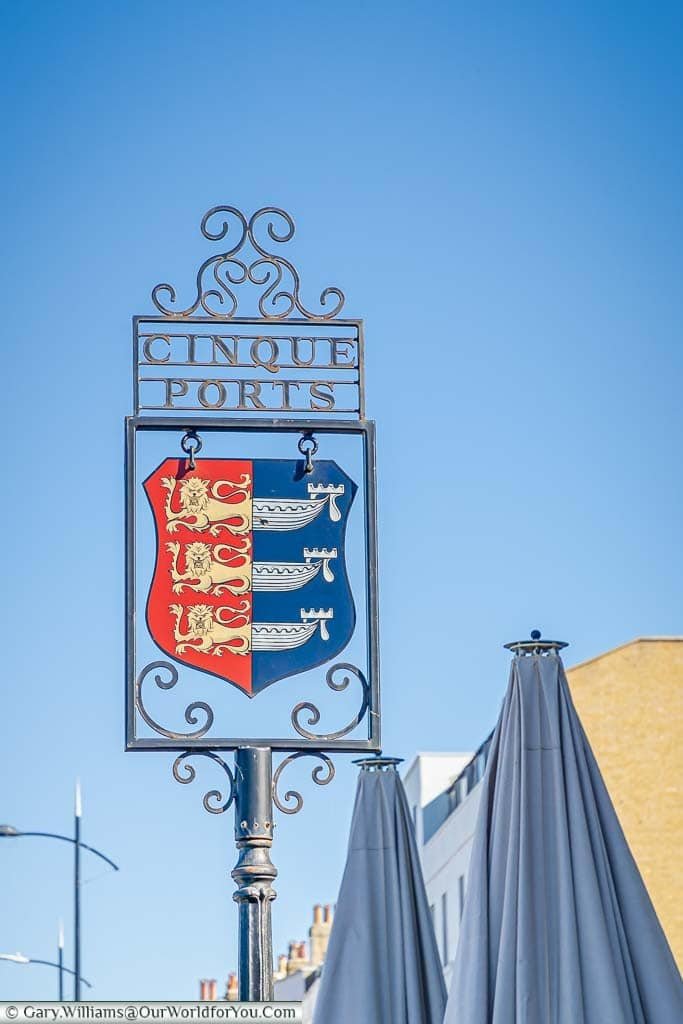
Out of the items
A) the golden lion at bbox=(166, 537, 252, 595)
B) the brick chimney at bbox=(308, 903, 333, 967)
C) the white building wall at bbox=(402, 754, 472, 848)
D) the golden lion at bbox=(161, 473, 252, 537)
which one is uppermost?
the white building wall at bbox=(402, 754, 472, 848)

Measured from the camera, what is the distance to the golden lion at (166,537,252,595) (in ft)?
30.6

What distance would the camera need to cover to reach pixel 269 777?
9.08 m

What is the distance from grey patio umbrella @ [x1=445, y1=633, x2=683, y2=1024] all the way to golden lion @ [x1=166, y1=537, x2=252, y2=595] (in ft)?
4.21

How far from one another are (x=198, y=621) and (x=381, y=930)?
2771 millimetres

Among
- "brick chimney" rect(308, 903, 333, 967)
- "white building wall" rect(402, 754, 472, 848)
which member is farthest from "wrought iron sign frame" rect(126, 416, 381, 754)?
"brick chimney" rect(308, 903, 333, 967)

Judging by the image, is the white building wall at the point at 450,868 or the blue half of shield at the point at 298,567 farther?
the white building wall at the point at 450,868

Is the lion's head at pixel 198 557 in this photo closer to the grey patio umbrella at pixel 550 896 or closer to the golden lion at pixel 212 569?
the golden lion at pixel 212 569

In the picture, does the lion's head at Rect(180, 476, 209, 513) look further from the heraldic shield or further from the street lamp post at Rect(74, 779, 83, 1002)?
the street lamp post at Rect(74, 779, 83, 1002)

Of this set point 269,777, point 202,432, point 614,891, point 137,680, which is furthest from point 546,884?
point 202,432

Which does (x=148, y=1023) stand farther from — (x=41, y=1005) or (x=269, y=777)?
(x=269, y=777)

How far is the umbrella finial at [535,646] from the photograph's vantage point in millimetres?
9414

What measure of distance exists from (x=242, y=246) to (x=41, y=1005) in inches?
147

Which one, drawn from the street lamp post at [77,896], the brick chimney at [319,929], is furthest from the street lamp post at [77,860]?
the brick chimney at [319,929]

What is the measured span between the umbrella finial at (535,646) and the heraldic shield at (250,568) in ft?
2.50
